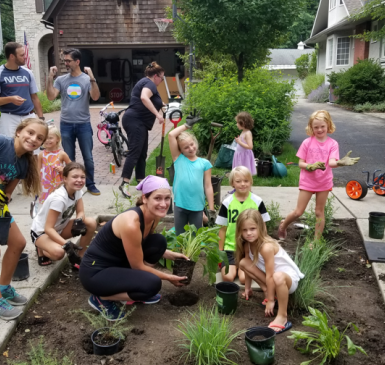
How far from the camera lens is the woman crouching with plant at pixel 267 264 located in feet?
10.6

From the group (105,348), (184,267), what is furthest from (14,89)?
(105,348)

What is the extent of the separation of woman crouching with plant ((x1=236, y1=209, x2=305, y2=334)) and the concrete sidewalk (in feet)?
3.20

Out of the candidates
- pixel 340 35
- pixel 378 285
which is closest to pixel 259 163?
pixel 378 285

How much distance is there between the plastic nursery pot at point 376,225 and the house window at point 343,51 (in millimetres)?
24226

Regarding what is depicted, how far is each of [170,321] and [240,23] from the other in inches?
359

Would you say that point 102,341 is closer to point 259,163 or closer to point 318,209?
point 318,209

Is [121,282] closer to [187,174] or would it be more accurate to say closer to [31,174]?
[31,174]

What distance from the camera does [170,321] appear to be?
336 centimetres

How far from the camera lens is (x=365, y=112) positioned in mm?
18828

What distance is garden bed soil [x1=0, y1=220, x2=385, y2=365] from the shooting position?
2.89 meters

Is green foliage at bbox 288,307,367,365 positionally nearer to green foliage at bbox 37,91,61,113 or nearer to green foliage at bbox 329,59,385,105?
green foliage at bbox 37,91,61,113

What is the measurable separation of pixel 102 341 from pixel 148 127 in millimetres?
4218

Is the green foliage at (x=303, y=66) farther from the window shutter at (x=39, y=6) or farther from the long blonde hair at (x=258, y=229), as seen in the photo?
the long blonde hair at (x=258, y=229)

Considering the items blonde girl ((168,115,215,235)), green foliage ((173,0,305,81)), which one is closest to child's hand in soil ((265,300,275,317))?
blonde girl ((168,115,215,235))
